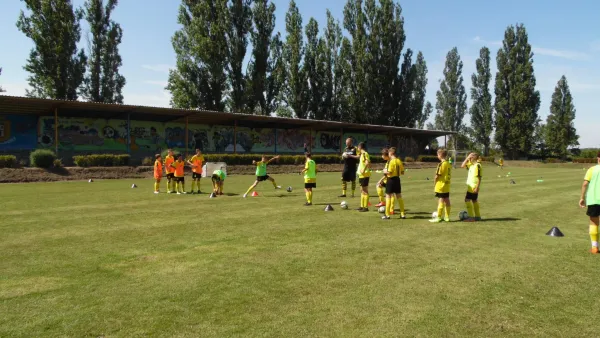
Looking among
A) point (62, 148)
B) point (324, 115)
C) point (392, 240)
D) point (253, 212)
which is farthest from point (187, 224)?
point (324, 115)

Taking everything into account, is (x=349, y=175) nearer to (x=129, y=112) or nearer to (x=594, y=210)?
(x=594, y=210)

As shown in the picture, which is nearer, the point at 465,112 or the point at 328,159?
the point at 328,159

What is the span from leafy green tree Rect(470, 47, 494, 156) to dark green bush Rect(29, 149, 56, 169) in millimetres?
59493

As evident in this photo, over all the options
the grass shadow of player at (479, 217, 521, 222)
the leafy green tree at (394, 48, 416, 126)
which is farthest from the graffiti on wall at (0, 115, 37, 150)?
the leafy green tree at (394, 48, 416, 126)

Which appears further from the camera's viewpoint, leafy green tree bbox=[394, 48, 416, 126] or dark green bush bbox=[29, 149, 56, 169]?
leafy green tree bbox=[394, 48, 416, 126]

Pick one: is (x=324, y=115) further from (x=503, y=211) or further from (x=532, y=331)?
(x=532, y=331)

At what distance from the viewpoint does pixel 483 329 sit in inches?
155

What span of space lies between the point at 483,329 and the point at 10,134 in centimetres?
3396

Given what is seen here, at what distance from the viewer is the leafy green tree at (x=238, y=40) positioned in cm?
3928

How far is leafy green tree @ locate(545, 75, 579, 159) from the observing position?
66.1 m

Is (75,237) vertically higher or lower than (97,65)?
lower

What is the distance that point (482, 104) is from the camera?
6575 centimetres

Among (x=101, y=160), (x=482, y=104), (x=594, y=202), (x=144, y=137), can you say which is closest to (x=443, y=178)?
(x=594, y=202)

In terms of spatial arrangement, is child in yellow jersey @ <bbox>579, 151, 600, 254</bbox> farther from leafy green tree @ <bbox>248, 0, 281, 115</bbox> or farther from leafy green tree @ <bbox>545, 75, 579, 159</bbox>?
leafy green tree @ <bbox>545, 75, 579, 159</bbox>
